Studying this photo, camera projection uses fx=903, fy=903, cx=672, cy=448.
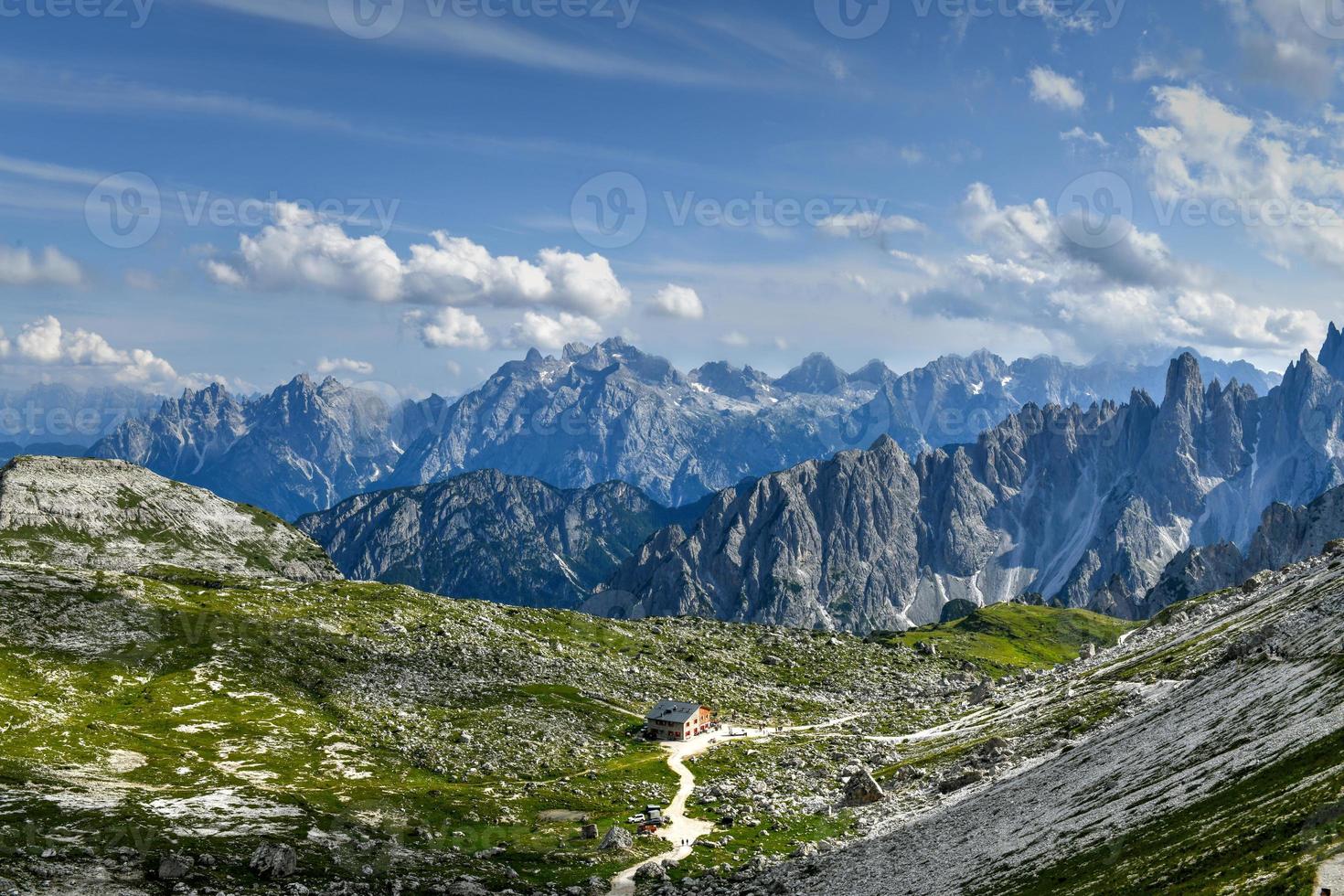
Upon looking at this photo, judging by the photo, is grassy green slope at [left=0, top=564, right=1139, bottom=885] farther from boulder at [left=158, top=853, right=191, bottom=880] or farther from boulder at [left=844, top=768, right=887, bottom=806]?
boulder at [left=844, top=768, right=887, bottom=806]

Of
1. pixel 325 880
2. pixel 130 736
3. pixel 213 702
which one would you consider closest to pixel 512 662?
pixel 213 702

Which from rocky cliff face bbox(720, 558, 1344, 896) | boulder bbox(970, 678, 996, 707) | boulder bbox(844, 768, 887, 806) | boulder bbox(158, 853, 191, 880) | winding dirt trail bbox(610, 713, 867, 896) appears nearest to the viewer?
rocky cliff face bbox(720, 558, 1344, 896)

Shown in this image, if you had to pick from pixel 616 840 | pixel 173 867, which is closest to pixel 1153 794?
pixel 616 840

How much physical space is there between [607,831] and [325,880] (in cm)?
2991

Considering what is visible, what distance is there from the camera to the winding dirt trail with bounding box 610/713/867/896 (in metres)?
83.0

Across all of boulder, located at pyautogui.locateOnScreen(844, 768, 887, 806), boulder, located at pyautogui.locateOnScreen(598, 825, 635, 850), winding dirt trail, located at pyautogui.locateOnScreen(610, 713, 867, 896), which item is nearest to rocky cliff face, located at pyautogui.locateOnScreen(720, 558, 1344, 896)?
boulder, located at pyautogui.locateOnScreen(844, 768, 887, 806)

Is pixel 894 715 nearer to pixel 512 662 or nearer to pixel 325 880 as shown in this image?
pixel 512 662

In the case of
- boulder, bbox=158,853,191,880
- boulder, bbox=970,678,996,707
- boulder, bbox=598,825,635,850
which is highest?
boulder, bbox=158,853,191,880

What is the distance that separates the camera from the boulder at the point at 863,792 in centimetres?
10369

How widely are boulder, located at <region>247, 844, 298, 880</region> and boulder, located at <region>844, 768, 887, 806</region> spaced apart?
60.7 m

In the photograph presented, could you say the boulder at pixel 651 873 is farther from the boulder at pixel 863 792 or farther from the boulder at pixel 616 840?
the boulder at pixel 863 792

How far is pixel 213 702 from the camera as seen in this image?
396 feet

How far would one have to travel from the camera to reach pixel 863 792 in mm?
104750

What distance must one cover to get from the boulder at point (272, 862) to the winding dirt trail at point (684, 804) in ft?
87.6
